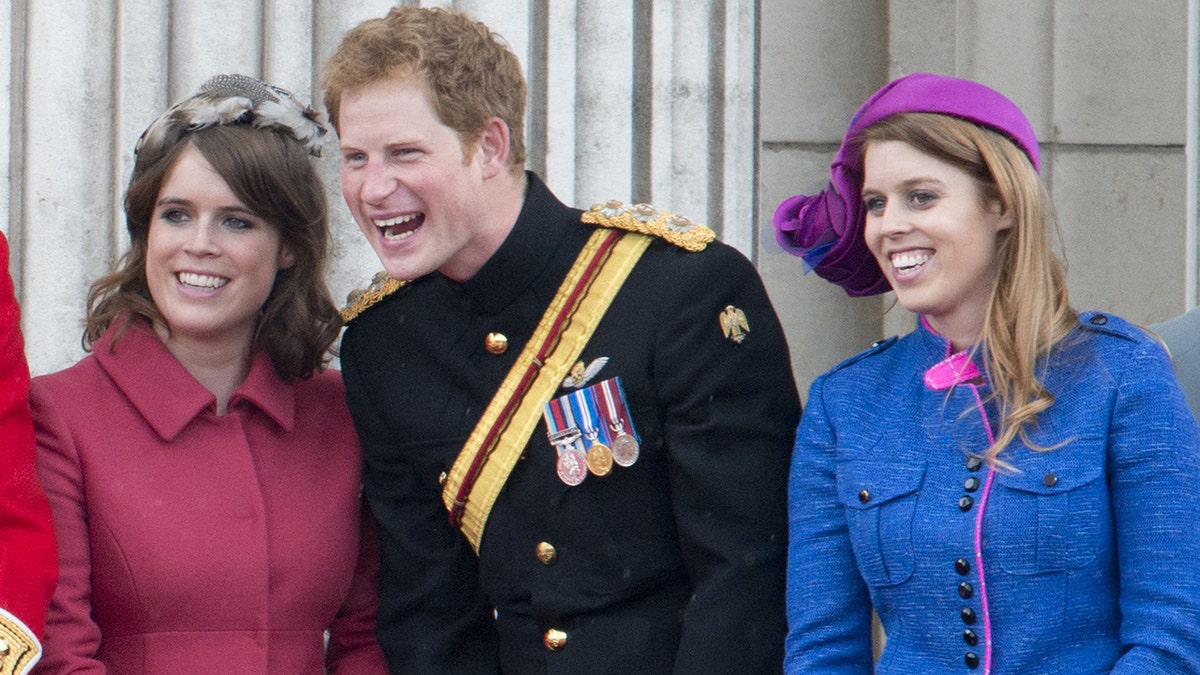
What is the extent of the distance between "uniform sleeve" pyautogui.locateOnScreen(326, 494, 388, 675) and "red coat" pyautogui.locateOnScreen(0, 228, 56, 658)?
30.4 inches

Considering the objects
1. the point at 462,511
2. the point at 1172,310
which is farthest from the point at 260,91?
the point at 1172,310

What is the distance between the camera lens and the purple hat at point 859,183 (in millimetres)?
2941

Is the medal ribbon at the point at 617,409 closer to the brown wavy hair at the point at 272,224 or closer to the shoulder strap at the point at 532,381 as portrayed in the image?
the shoulder strap at the point at 532,381

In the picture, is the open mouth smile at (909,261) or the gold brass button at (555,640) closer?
the open mouth smile at (909,261)

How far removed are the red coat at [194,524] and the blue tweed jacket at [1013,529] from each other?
1056 mm

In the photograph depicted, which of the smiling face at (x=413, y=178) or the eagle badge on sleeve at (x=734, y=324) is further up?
the smiling face at (x=413, y=178)

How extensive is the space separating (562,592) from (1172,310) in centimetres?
233

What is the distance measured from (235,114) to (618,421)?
3.62 feet

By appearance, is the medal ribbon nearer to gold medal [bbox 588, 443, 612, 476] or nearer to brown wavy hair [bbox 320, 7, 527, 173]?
gold medal [bbox 588, 443, 612, 476]

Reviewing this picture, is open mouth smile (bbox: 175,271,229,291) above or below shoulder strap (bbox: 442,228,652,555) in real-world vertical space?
above

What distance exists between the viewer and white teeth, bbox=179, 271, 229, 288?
3.46 meters

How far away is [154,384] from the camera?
3.42 m

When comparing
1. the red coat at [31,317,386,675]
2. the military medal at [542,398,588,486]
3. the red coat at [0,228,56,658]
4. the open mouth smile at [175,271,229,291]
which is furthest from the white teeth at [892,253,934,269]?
the red coat at [0,228,56,658]

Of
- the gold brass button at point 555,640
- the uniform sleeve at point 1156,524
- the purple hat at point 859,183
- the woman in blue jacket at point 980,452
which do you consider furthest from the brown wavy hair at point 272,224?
the uniform sleeve at point 1156,524
